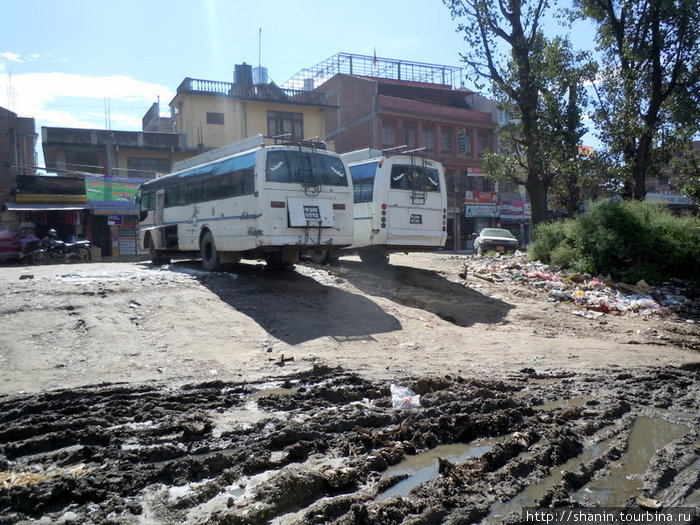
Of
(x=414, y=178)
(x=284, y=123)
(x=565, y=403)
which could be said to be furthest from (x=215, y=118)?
(x=565, y=403)

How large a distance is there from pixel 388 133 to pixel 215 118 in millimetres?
11819

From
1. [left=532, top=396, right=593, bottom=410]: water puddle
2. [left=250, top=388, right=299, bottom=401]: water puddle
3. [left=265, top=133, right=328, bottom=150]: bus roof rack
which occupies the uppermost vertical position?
[left=265, top=133, right=328, bottom=150]: bus roof rack

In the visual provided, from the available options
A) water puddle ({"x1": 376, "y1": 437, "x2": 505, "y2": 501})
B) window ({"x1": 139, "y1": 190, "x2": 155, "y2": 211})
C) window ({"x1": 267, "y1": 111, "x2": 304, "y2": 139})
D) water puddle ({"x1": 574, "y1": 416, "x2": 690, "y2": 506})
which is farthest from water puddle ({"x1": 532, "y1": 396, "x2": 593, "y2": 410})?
window ({"x1": 267, "y1": 111, "x2": 304, "y2": 139})

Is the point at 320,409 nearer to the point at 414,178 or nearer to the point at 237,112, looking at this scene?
the point at 414,178

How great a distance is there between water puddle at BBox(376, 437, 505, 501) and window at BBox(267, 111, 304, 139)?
1159 inches

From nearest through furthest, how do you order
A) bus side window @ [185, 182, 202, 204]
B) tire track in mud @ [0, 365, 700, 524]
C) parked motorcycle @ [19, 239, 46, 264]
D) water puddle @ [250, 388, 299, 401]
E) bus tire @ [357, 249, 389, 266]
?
tire track in mud @ [0, 365, 700, 524]
water puddle @ [250, 388, 299, 401]
bus side window @ [185, 182, 202, 204]
bus tire @ [357, 249, 389, 266]
parked motorcycle @ [19, 239, 46, 264]

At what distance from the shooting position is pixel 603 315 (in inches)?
445

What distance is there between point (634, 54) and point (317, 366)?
47.4 feet

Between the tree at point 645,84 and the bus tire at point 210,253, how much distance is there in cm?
1198

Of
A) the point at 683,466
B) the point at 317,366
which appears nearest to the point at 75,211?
the point at 317,366

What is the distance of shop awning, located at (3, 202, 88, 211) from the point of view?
2400cm

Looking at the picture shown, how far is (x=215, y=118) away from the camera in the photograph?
31203 millimetres

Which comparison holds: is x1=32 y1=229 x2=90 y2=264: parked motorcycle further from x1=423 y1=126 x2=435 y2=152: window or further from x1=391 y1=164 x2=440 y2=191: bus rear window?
x1=423 y1=126 x2=435 y2=152: window

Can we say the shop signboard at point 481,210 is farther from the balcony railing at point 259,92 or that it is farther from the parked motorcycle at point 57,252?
the parked motorcycle at point 57,252
